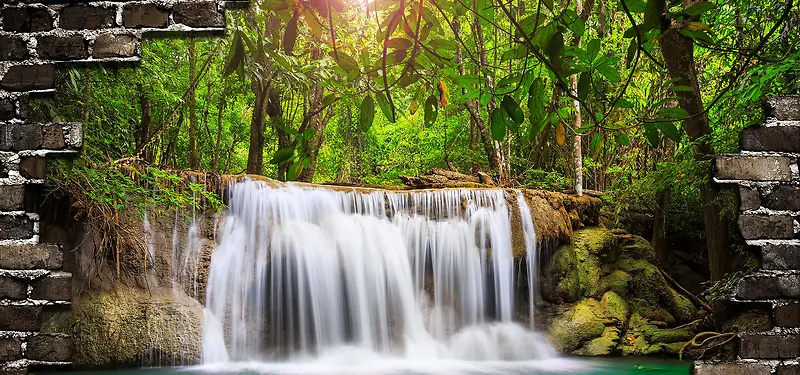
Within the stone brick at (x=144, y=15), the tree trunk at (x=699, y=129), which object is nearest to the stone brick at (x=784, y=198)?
the stone brick at (x=144, y=15)

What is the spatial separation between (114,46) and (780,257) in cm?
195

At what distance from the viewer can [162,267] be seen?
5137mm

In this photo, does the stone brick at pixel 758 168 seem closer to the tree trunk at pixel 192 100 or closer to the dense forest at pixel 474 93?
the dense forest at pixel 474 93

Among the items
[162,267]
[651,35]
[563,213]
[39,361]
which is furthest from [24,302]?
[563,213]

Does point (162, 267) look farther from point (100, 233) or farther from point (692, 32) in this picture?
point (692, 32)

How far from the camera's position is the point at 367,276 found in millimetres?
6117

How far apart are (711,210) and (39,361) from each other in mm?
3830

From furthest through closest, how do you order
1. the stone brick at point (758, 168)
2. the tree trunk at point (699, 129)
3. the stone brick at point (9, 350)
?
the tree trunk at point (699, 129) → the stone brick at point (758, 168) → the stone brick at point (9, 350)

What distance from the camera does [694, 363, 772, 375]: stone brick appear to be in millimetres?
1698

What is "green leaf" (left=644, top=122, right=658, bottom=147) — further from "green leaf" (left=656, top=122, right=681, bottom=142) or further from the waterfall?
the waterfall

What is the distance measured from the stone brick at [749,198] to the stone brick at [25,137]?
77.9 inches

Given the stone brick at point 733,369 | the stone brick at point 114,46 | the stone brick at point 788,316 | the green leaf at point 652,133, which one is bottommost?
the stone brick at point 733,369

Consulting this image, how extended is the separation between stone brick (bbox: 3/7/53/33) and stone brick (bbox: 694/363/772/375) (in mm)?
2080

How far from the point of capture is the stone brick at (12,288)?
5.46ft
